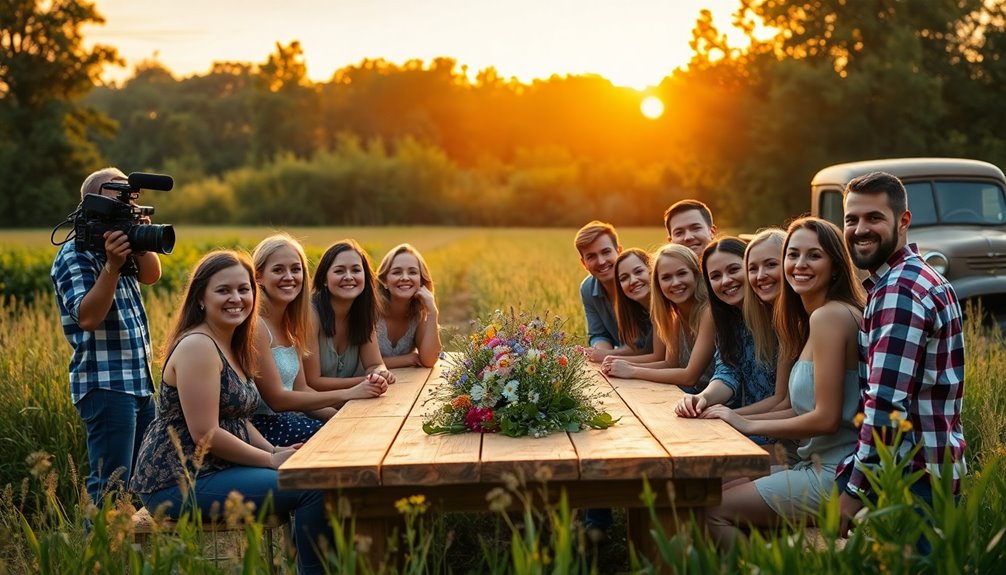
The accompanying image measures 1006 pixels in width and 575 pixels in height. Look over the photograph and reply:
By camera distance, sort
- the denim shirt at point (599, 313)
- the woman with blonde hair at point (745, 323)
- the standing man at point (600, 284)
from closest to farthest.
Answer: the woman with blonde hair at point (745, 323)
the standing man at point (600, 284)
the denim shirt at point (599, 313)

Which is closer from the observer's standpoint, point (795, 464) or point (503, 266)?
point (795, 464)

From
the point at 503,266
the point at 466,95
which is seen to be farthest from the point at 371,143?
the point at 503,266

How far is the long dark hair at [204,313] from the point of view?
3.85 meters

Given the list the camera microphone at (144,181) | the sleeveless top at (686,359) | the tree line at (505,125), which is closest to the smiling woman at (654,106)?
the tree line at (505,125)

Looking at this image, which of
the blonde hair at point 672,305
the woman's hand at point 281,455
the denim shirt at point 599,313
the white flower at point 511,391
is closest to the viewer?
the white flower at point 511,391

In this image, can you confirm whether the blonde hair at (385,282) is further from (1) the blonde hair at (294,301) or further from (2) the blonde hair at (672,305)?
(2) the blonde hair at (672,305)

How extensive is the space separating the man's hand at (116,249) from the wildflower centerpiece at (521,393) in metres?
1.64

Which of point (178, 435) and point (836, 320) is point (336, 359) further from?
point (836, 320)

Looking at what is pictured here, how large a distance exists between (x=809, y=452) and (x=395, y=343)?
2791mm

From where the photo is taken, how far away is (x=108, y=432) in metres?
4.43

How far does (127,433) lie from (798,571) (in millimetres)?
3124

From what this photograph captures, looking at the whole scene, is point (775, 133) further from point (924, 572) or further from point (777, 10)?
point (924, 572)

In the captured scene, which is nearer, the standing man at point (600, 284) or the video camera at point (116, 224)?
the video camera at point (116, 224)

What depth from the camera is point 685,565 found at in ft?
7.90
